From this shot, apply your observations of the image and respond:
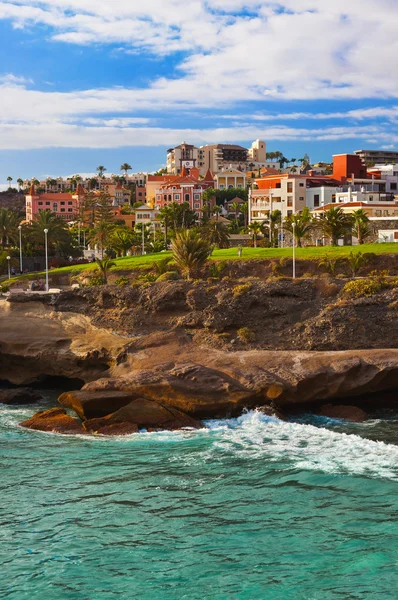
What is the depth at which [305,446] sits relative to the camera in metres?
23.3

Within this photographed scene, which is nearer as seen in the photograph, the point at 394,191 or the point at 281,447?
the point at 281,447

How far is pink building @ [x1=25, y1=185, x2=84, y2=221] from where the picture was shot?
156875 millimetres

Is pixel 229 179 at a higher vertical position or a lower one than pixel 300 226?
higher

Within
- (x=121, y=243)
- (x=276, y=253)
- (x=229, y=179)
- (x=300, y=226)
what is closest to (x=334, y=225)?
(x=300, y=226)

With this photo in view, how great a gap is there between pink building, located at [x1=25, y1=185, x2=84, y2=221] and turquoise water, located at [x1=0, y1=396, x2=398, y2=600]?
13563 centimetres

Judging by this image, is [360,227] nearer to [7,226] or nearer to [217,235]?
[217,235]

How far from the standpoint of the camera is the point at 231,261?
58.1 metres

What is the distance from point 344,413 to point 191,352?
22.7ft

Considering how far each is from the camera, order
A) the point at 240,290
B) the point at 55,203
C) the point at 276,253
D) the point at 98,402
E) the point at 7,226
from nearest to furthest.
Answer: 1. the point at 98,402
2. the point at 240,290
3. the point at 276,253
4. the point at 7,226
5. the point at 55,203

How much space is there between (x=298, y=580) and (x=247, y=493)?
16.2ft

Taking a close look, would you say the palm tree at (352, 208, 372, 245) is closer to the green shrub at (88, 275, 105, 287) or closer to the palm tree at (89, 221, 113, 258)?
the green shrub at (88, 275, 105, 287)

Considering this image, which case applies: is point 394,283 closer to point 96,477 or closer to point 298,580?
point 96,477

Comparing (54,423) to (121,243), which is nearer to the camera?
(54,423)

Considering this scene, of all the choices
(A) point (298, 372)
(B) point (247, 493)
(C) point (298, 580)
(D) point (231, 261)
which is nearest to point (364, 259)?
(D) point (231, 261)
